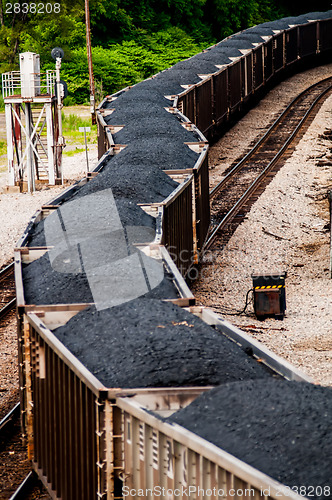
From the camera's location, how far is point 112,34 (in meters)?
61.7

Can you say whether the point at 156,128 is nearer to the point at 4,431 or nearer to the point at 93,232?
the point at 93,232

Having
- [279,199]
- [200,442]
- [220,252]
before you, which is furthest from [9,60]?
[200,442]

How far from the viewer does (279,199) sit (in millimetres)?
23891

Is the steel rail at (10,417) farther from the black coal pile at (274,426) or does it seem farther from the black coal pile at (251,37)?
the black coal pile at (251,37)

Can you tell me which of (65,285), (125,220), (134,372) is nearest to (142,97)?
(125,220)

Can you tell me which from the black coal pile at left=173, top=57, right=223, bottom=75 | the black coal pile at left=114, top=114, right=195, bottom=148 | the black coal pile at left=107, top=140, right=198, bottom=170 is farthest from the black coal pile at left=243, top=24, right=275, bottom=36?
the black coal pile at left=107, top=140, right=198, bottom=170

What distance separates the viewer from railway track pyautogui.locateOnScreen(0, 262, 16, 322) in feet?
54.0

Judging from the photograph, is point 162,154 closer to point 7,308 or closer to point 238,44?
point 7,308

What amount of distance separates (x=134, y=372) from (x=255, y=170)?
20.7m

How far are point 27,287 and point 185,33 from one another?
186 feet

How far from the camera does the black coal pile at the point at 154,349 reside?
7055 millimetres

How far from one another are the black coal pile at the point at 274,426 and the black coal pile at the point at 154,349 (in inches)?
25.9

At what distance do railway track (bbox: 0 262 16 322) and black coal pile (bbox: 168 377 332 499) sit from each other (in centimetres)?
1064

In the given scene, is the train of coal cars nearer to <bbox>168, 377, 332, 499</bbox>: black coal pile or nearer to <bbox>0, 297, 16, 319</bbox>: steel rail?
<bbox>168, 377, 332, 499</bbox>: black coal pile
